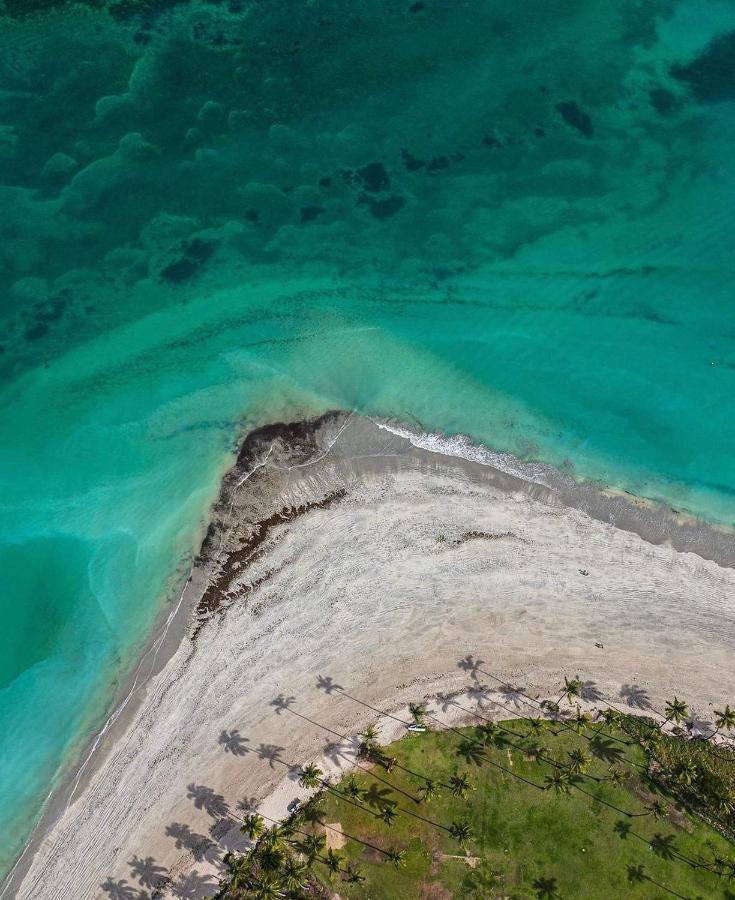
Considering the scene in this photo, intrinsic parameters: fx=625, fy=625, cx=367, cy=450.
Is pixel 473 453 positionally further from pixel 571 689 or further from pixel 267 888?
pixel 267 888

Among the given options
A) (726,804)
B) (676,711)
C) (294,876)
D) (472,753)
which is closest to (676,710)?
(676,711)

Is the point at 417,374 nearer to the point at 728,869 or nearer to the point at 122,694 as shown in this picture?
the point at 122,694

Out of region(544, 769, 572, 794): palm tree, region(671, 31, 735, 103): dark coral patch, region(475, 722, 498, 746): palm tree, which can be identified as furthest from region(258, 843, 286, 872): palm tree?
region(671, 31, 735, 103): dark coral patch

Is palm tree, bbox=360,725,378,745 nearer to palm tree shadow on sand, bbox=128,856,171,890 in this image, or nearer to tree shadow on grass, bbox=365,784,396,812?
tree shadow on grass, bbox=365,784,396,812

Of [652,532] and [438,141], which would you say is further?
[438,141]

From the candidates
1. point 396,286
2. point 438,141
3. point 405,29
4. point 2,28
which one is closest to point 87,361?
point 396,286

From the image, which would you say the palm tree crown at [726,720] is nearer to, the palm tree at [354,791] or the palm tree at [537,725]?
the palm tree at [537,725]
